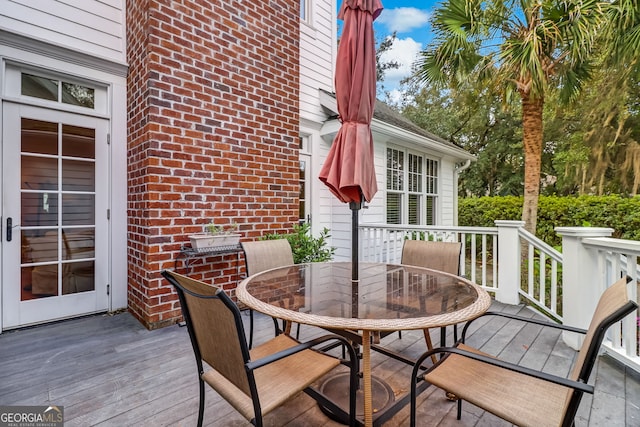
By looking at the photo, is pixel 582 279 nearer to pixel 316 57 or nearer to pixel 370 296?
pixel 370 296

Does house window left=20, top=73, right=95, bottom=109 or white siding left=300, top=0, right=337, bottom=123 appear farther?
white siding left=300, top=0, right=337, bottom=123

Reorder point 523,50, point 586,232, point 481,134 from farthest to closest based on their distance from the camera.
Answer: point 481,134
point 523,50
point 586,232

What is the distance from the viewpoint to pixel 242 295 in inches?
71.4

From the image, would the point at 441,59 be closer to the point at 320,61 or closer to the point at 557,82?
Answer: the point at 320,61

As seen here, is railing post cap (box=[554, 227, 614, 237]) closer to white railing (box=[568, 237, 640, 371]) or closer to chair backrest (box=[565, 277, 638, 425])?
white railing (box=[568, 237, 640, 371])

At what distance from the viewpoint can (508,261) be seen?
3941 millimetres

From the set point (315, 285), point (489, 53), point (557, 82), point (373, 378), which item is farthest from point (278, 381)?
point (557, 82)

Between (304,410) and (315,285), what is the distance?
30.4 inches

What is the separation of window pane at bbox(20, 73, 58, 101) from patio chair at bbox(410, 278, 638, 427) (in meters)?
→ 4.30

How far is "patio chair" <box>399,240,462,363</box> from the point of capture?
2.65 m

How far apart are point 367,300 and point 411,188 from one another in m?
5.77

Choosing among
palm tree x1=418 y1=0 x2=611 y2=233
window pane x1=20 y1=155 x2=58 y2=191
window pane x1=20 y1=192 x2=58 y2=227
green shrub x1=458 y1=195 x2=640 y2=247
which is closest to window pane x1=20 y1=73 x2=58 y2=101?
window pane x1=20 y1=155 x2=58 y2=191

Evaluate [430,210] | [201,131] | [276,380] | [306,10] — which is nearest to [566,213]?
[430,210]

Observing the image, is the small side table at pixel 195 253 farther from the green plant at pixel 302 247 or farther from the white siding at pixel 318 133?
the white siding at pixel 318 133
